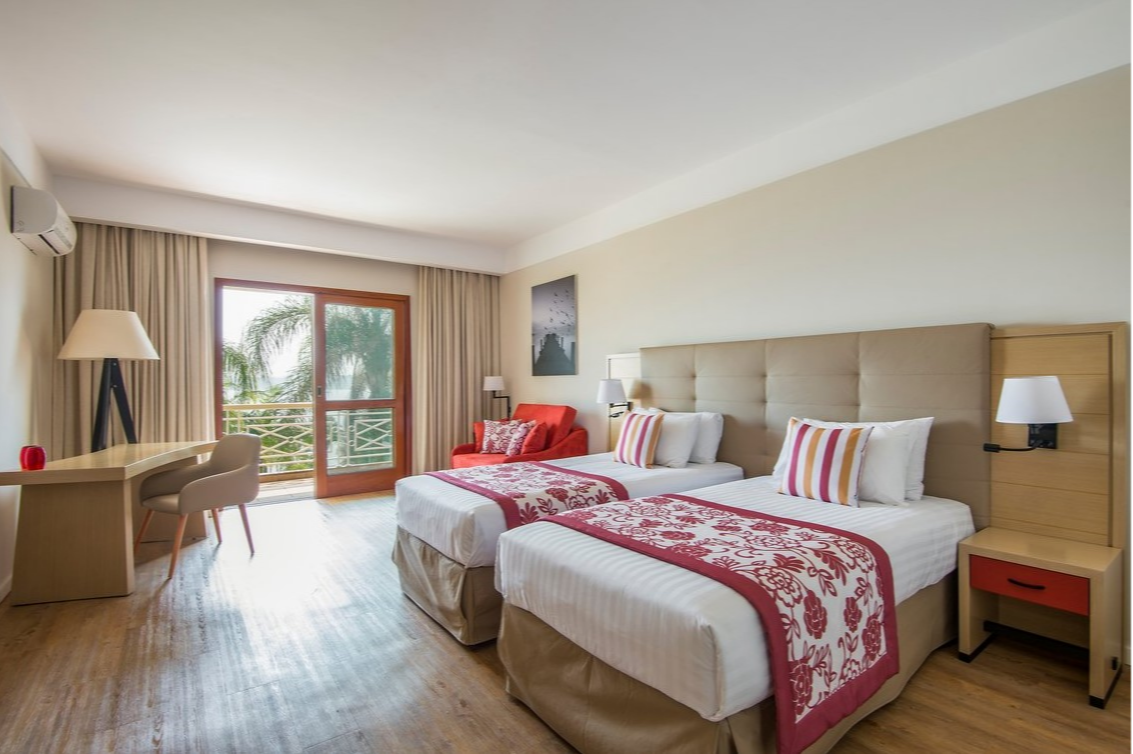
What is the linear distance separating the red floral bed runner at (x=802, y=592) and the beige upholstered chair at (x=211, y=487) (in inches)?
97.2

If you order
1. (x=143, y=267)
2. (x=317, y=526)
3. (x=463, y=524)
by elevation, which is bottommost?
(x=317, y=526)

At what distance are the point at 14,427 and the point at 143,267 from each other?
66.4 inches

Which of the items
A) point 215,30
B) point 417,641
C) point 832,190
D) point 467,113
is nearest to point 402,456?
point 417,641

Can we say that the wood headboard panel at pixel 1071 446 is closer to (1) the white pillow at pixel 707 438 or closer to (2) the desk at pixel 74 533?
(1) the white pillow at pixel 707 438

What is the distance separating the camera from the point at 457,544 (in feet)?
7.46

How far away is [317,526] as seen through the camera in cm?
412

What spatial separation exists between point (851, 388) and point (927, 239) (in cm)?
82

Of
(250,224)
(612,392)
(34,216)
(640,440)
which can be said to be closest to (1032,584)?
(640,440)

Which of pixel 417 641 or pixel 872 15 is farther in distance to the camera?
pixel 417 641

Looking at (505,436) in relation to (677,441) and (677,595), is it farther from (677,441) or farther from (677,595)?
(677,595)

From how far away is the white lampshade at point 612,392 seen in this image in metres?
3.94

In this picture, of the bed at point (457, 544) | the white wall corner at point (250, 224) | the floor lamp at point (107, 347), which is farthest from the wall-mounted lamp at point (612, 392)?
the floor lamp at point (107, 347)

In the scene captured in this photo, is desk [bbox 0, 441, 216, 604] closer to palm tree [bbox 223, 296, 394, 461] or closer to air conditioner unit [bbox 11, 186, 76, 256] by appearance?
air conditioner unit [bbox 11, 186, 76, 256]

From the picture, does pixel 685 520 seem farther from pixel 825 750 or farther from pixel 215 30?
pixel 215 30
